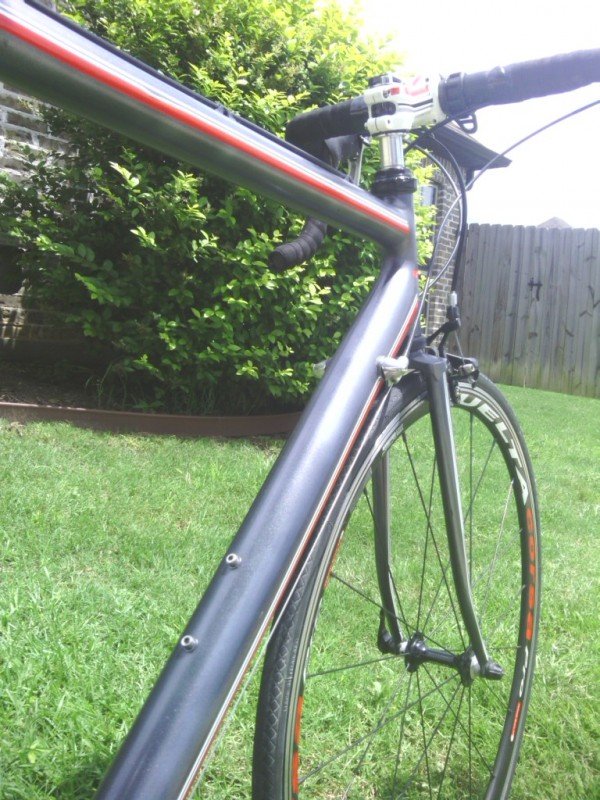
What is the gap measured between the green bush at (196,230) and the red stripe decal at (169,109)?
10.3 ft

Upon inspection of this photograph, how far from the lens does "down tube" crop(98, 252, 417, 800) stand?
0.78 metres

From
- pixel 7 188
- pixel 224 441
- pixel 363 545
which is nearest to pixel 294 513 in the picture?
pixel 363 545

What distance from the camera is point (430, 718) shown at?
203cm

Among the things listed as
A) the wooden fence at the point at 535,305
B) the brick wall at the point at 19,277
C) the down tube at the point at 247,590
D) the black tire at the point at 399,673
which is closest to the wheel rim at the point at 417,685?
the black tire at the point at 399,673

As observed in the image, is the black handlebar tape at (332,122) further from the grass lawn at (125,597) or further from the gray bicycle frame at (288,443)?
the grass lawn at (125,597)

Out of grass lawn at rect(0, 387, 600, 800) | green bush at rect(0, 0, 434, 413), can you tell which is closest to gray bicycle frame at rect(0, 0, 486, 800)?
grass lawn at rect(0, 387, 600, 800)

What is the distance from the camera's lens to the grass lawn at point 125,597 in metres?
1.70

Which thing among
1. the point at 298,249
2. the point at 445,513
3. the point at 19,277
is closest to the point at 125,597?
the point at 445,513

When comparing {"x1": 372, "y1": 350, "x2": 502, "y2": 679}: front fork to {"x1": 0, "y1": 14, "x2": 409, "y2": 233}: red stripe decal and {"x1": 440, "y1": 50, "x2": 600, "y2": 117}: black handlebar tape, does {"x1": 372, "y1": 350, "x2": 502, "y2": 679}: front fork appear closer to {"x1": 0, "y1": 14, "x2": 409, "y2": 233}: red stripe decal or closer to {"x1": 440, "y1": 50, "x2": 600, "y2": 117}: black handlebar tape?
{"x1": 0, "y1": 14, "x2": 409, "y2": 233}: red stripe decal

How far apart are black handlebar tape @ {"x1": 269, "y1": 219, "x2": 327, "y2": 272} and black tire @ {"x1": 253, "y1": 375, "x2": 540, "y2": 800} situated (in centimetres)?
28

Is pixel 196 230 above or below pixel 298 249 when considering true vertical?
above

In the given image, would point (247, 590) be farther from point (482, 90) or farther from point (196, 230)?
point (196, 230)

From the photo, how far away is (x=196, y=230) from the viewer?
428cm

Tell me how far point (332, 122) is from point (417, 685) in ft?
4.36
